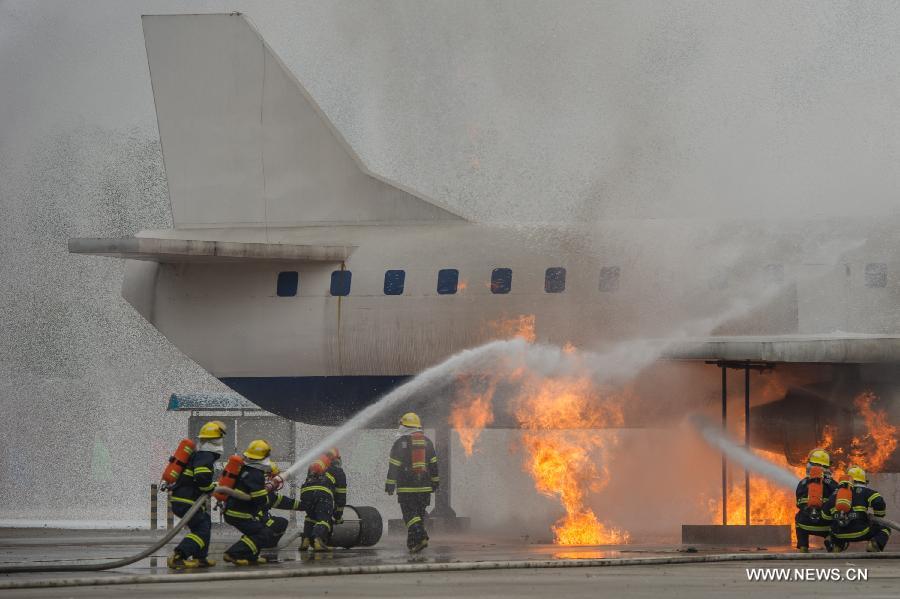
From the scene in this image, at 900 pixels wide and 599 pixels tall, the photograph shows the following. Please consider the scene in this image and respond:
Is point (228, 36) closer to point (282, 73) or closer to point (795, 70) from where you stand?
point (282, 73)

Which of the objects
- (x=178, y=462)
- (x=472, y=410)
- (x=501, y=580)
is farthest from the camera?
(x=472, y=410)

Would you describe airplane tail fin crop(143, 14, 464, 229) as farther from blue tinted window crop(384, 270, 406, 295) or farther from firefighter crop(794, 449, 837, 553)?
firefighter crop(794, 449, 837, 553)

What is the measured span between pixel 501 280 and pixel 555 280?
0.98 metres

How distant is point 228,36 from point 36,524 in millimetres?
11675

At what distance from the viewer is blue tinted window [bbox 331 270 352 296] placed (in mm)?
25188

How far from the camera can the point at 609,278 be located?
23.4 m

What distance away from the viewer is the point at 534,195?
107 ft

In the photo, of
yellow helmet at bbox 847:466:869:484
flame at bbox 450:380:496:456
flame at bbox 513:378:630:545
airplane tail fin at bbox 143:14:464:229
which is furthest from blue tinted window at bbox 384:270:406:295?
yellow helmet at bbox 847:466:869:484

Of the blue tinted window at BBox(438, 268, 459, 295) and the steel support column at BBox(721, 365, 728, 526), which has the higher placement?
the blue tinted window at BBox(438, 268, 459, 295)

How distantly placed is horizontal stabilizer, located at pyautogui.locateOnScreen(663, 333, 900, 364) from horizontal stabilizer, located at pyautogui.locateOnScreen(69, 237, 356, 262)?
699 cm

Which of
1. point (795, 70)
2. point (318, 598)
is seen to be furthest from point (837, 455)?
point (318, 598)

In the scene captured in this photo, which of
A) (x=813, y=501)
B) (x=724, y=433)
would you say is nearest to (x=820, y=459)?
(x=813, y=501)

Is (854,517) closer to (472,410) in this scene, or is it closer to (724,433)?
(724,433)

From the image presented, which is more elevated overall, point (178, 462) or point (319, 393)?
point (319, 393)
